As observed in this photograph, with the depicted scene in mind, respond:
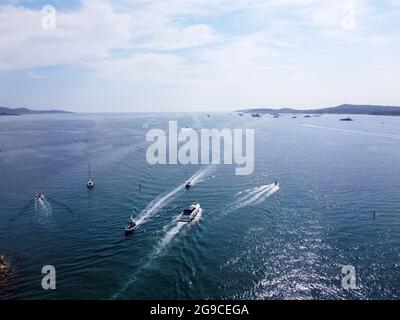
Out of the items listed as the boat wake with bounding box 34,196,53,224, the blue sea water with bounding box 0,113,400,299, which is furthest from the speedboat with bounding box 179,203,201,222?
the boat wake with bounding box 34,196,53,224

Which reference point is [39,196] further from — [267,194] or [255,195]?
[267,194]

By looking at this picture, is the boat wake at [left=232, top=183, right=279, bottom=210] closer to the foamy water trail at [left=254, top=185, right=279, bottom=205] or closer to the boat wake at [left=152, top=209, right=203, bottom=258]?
the foamy water trail at [left=254, top=185, right=279, bottom=205]

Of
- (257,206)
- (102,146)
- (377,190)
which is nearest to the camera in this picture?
(257,206)

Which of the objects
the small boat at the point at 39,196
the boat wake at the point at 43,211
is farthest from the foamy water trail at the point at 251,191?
the small boat at the point at 39,196

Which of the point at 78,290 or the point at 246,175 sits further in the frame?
the point at 246,175

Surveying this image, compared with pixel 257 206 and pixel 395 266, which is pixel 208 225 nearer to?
pixel 257 206

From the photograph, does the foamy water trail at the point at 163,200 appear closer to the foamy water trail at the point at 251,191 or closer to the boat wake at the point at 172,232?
the boat wake at the point at 172,232

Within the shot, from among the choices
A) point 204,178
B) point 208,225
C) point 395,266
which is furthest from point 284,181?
point 395,266
